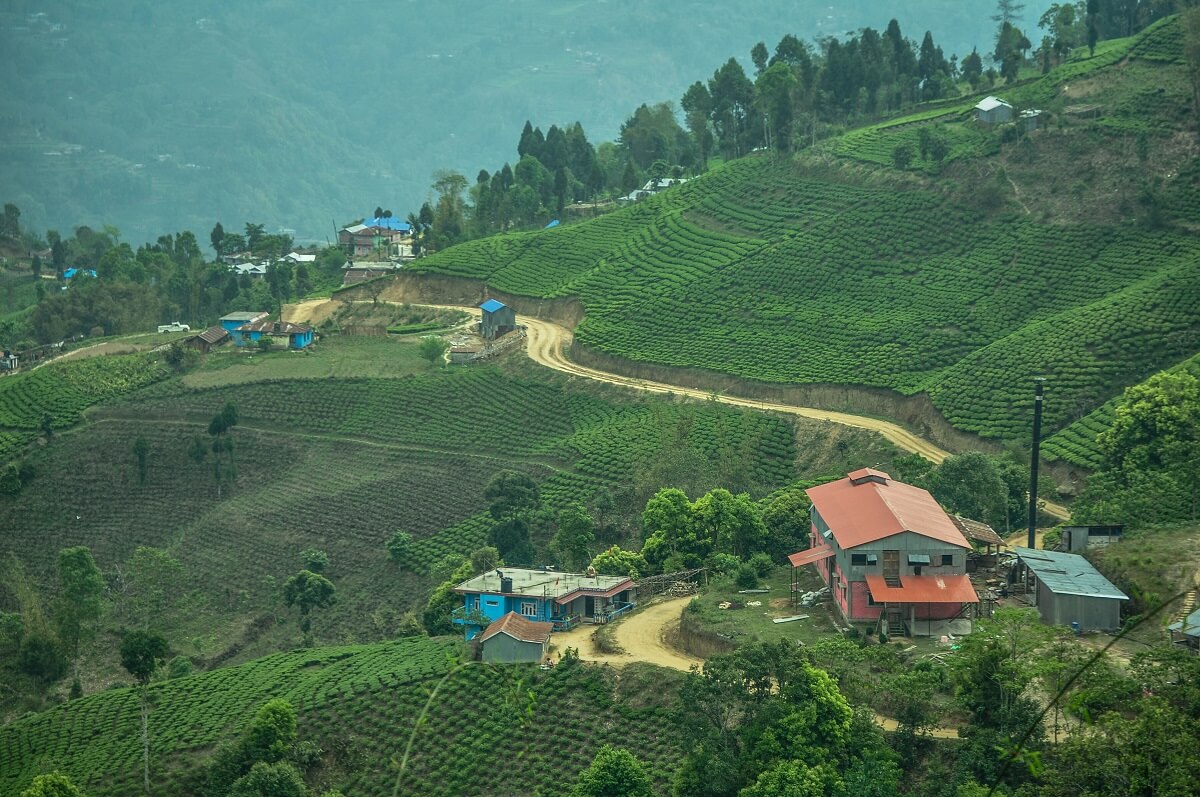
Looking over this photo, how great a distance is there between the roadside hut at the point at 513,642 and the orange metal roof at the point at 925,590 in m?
9.19

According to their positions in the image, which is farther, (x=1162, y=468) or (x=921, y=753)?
(x=1162, y=468)

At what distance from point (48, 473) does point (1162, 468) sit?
49.6m

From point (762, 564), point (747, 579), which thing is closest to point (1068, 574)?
point (747, 579)

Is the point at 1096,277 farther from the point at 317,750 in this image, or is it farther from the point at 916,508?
the point at 317,750

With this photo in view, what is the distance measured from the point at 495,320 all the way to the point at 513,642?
3965 centimetres

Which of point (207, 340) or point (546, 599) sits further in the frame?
point (207, 340)

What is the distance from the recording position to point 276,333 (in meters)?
83.7

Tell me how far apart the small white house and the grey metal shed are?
45676 millimetres

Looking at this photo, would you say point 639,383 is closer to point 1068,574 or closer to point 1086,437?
point 1086,437

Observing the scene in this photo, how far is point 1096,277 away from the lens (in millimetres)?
66125

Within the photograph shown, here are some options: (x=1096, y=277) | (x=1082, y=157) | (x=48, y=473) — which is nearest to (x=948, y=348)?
(x=1096, y=277)

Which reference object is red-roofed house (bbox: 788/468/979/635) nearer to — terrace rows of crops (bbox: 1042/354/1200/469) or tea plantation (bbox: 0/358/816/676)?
terrace rows of crops (bbox: 1042/354/1200/469)

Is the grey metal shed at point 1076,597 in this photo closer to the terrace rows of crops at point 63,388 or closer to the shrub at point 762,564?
the shrub at point 762,564

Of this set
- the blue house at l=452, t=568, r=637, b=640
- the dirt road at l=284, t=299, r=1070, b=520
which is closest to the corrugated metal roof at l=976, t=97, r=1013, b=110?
the dirt road at l=284, t=299, r=1070, b=520
